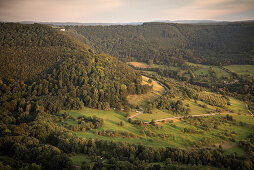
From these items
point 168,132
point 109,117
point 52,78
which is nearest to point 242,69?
point 168,132

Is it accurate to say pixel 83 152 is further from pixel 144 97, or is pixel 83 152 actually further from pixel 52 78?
pixel 144 97

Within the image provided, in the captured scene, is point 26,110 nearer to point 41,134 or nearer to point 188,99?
point 41,134

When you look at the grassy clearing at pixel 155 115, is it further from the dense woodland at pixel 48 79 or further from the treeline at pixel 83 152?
the treeline at pixel 83 152

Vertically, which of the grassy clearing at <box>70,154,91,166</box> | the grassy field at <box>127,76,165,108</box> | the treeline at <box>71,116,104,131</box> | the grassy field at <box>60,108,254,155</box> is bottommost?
the grassy field at <box>60,108,254,155</box>

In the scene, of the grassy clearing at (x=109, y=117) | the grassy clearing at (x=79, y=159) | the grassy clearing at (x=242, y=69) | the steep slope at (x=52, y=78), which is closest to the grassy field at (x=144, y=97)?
the steep slope at (x=52, y=78)

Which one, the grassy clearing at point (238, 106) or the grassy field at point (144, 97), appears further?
the grassy field at point (144, 97)

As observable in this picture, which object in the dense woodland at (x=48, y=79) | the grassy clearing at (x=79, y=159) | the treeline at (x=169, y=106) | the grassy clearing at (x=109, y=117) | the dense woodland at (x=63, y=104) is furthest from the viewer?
the treeline at (x=169, y=106)

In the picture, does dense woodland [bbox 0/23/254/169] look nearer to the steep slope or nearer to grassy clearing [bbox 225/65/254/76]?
the steep slope

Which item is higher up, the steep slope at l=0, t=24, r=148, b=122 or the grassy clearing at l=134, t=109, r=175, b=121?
the steep slope at l=0, t=24, r=148, b=122

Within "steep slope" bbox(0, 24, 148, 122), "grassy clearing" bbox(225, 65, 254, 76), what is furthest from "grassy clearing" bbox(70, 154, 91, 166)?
"grassy clearing" bbox(225, 65, 254, 76)
